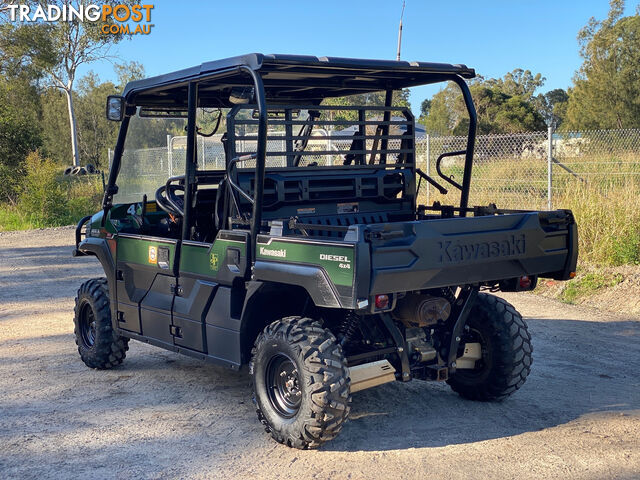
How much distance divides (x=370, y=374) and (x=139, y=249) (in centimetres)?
219

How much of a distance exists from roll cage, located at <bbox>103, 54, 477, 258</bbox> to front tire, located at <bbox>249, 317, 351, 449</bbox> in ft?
2.02

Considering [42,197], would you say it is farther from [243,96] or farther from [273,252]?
[273,252]

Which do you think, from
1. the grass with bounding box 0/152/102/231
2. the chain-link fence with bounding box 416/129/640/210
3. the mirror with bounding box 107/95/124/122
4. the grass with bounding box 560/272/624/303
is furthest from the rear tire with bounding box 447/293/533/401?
the grass with bounding box 0/152/102/231

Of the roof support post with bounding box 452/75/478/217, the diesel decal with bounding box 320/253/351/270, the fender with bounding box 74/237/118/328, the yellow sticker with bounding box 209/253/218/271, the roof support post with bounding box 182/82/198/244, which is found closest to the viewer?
the diesel decal with bounding box 320/253/351/270

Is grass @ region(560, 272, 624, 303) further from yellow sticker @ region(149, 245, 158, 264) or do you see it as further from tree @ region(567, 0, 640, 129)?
tree @ region(567, 0, 640, 129)

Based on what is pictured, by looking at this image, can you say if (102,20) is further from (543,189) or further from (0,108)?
(543,189)

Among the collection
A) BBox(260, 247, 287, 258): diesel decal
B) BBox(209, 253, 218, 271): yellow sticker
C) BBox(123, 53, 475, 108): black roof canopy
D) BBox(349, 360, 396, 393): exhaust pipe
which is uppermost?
BBox(123, 53, 475, 108): black roof canopy

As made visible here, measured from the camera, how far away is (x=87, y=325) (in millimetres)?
6660

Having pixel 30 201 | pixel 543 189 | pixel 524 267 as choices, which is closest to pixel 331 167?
pixel 524 267

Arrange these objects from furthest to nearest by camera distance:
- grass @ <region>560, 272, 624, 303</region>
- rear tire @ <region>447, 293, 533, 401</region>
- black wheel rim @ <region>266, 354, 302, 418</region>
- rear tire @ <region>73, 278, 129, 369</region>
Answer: grass @ <region>560, 272, 624, 303</region> → rear tire @ <region>73, 278, 129, 369</region> → rear tire @ <region>447, 293, 533, 401</region> → black wheel rim @ <region>266, 354, 302, 418</region>

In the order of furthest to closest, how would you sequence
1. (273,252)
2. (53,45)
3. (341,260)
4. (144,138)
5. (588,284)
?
1. (53,45)
2. (588,284)
3. (144,138)
4. (273,252)
5. (341,260)

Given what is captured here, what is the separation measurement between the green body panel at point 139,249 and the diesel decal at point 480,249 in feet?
6.62

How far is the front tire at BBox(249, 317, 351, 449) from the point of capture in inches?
167
